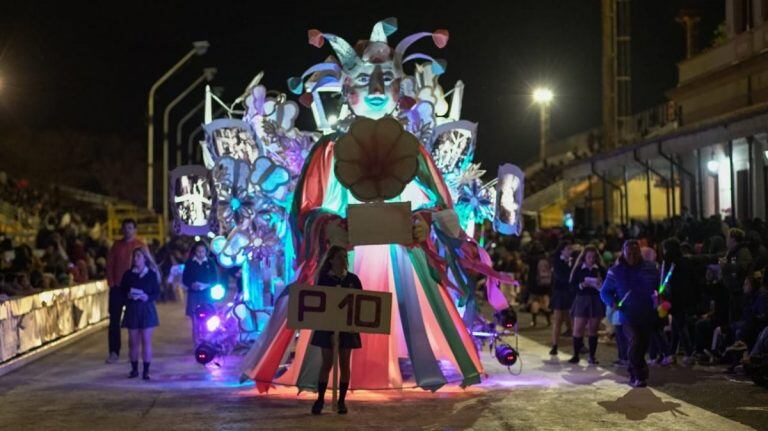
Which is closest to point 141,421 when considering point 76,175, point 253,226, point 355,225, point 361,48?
point 355,225

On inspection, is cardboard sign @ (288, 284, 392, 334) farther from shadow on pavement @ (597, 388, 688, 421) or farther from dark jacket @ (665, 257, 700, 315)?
dark jacket @ (665, 257, 700, 315)

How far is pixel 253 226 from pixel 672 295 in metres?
6.01

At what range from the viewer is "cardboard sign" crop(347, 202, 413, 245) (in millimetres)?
13055

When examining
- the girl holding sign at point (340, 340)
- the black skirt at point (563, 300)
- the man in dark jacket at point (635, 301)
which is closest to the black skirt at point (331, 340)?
the girl holding sign at point (340, 340)

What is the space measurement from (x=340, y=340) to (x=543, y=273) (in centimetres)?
1277

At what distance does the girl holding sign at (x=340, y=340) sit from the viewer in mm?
11844

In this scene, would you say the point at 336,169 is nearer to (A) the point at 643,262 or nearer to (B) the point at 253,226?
(B) the point at 253,226

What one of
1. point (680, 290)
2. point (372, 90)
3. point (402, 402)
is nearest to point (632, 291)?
point (680, 290)

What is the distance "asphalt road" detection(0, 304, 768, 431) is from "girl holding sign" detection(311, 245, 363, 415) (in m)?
0.23

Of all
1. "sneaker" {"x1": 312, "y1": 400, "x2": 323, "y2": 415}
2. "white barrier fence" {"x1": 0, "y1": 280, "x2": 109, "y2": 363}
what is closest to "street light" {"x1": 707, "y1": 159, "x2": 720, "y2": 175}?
"white barrier fence" {"x1": 0, "y1": 280, "x2": 109, "y2": 363}

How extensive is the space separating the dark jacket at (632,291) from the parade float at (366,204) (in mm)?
1424

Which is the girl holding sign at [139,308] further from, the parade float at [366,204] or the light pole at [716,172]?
the light pole at [716,172]

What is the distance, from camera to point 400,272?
1402 cm

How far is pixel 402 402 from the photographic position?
41.9ft
